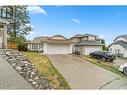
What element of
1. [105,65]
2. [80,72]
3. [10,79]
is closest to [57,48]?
[80,72]

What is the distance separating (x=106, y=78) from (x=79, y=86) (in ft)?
3.01

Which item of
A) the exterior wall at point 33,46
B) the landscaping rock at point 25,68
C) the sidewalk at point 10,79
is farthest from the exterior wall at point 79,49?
the sidewalk at point 10,79

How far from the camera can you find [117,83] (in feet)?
21.6

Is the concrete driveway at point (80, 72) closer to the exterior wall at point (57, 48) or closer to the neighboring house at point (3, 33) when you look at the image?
the exterior wall at point (57, 48)

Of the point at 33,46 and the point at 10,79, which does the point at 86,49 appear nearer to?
the point at 33,46

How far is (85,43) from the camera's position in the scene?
25.0 feet

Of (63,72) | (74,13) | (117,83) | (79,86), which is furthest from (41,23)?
(117,83)

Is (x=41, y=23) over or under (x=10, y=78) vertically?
over

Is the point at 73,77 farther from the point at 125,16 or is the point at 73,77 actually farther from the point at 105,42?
the point at 125,16

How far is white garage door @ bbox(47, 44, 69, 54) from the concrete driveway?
148mm

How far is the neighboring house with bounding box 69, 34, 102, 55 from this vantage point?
7443mm

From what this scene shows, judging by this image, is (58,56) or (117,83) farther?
(58,56)

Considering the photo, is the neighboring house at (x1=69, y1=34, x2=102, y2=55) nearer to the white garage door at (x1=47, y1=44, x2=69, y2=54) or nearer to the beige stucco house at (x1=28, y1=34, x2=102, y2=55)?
the beige stucco house at (x1=28, y1=34, x2=102, y2=55)
